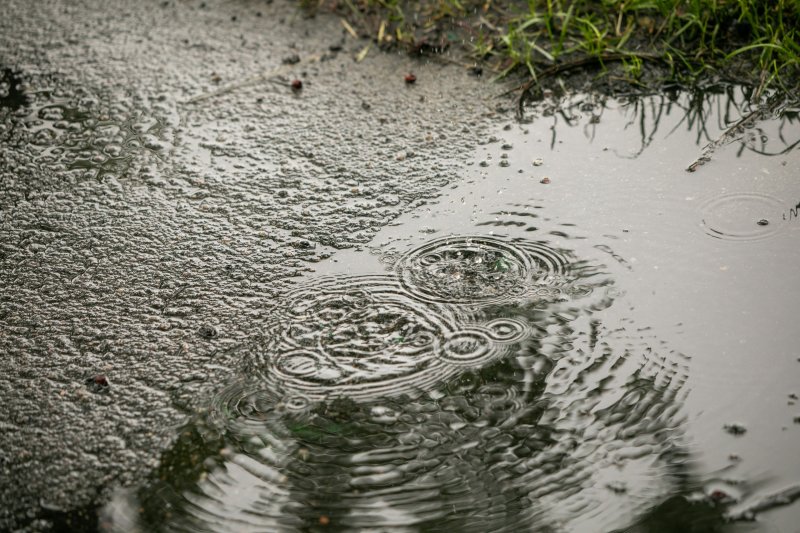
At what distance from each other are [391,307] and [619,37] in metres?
2.24

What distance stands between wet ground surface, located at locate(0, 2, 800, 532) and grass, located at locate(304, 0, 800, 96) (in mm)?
239

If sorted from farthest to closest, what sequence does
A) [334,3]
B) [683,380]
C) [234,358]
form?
1. [334,3]
2. [234,358]
3. [683,380]

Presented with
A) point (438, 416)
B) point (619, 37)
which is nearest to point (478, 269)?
point (438, 416)

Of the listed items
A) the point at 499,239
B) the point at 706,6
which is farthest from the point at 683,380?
the point at 706,6

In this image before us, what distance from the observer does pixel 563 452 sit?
2.23 meters

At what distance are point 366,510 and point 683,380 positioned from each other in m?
1.07

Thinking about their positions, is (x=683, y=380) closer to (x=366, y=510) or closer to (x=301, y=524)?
(x=366, y=510)

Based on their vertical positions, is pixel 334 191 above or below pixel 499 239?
above

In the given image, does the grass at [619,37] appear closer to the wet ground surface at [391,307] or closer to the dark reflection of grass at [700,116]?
the dark reflection of grass at [700,116]

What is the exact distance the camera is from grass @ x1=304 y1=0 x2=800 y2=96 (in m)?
3.85

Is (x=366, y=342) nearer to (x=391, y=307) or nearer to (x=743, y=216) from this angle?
(x=391, y=307)

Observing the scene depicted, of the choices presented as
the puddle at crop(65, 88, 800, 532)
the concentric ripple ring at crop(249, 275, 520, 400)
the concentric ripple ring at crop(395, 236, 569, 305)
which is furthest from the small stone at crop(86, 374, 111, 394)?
the concentric ripple ring at crop(395, 236, 569, 305)

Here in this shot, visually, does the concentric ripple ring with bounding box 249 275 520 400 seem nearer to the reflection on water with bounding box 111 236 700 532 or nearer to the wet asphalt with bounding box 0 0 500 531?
the reflection on water with bounding box 111 236 700 532

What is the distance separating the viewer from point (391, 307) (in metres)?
2.76
